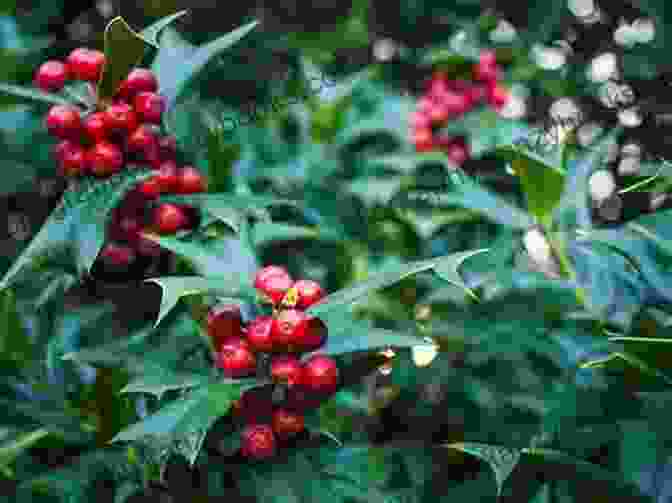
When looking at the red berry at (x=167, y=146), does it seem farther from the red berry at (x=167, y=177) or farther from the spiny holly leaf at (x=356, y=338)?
the spiny holly leaf at (x=356, y=338)

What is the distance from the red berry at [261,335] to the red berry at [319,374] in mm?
56

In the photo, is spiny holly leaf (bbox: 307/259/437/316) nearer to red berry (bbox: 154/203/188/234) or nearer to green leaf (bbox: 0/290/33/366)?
red berry (bbox: 154/203/188/234)

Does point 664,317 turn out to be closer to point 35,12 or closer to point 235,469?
point 235,469

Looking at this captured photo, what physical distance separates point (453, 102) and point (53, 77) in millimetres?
1453

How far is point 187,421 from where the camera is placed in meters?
1.10

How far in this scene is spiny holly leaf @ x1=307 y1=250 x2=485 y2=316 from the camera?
1.17 metres

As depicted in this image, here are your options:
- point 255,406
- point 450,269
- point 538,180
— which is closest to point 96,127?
point 255,406

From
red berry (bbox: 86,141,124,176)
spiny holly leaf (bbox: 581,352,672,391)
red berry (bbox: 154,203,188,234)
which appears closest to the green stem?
spiny holly leaf (bbox: 581,352,672,391)

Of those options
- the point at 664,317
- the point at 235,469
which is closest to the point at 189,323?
the point at 235,469

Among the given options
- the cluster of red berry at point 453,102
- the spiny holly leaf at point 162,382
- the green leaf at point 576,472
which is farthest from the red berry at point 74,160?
the cluster of red berry at point 453,102

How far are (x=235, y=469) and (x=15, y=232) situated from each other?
4.11 feet

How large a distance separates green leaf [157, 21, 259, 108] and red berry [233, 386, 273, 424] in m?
0.54

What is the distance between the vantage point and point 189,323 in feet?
5.78

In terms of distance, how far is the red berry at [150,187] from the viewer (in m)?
1.48
